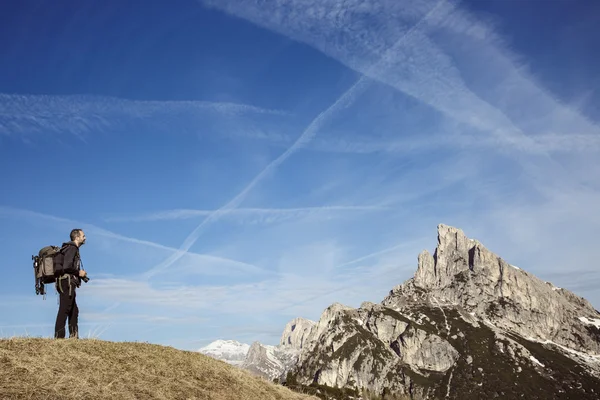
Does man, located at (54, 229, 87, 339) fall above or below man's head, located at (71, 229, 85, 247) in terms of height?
below

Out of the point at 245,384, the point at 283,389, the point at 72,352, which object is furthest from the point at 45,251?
the point at 283,389

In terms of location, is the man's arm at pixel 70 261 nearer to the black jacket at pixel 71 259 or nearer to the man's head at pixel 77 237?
the black jacket at pixel 71 259

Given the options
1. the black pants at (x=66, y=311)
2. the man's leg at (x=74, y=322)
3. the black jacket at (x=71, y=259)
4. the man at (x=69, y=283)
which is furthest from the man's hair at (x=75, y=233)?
the man's leg at (x=74, y=322)

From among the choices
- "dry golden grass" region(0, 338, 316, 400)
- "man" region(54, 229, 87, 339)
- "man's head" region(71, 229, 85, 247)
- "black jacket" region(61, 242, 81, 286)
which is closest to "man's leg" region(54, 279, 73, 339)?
"man" region(54, 229, 87, 339)

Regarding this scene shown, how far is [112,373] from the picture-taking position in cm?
1445

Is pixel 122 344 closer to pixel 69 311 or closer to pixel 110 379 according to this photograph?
pixel 69 311

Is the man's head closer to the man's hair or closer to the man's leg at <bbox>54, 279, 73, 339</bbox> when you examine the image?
the man's hair

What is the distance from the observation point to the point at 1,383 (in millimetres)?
11773

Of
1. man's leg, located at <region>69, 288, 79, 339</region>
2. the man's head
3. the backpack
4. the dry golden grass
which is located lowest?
the dry golden grass

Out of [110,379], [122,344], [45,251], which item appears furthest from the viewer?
[122,344]

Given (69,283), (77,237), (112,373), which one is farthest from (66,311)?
(112,373)

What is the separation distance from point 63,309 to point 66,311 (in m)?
0.13

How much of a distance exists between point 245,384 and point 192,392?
3805 mm

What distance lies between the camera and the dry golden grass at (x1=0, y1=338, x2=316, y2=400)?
1238 centimetres
